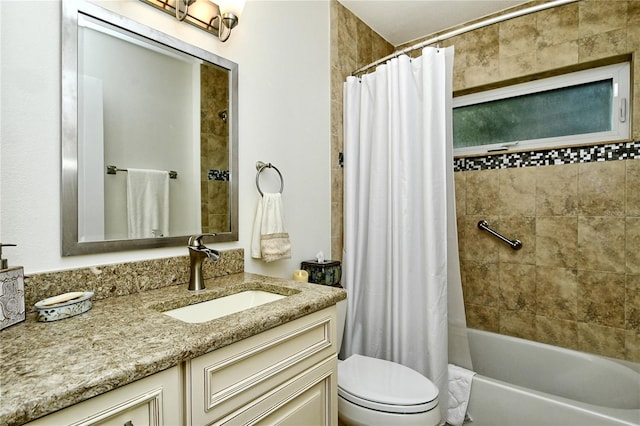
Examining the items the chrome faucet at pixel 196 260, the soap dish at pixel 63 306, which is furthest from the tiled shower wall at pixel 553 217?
the soap dish at pixel 63 306

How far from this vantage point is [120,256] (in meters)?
1.12

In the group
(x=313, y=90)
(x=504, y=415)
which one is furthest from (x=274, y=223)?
(x=504, y=415)

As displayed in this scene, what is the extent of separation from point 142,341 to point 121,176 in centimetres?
66

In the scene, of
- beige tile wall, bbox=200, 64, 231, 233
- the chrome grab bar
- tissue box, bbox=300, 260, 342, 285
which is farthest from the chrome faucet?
the chrome grab bar

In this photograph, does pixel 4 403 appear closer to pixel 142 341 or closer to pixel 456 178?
pixel 142 341

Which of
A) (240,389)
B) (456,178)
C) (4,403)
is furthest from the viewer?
(456,178)

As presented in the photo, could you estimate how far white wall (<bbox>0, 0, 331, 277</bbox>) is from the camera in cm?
92

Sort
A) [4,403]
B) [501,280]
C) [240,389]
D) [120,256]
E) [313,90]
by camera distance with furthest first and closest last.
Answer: [501,280]
[313,90]
[120,256]
[240,389]
[4,403]

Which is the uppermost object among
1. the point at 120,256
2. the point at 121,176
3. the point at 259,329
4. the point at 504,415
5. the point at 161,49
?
the point at 161,49

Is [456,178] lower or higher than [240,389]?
higher

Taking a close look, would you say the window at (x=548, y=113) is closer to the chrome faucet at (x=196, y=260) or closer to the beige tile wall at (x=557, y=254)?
the beige tile wall at (x=557, y=254)

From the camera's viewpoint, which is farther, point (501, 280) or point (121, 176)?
point (501, 280)

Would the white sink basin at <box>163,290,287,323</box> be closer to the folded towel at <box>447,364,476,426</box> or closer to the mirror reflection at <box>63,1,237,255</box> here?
the mirror reflection at <box>63,1,237,255</box>

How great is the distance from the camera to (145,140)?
121 cm
